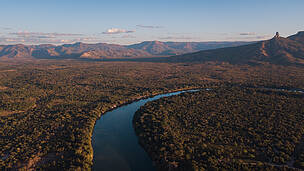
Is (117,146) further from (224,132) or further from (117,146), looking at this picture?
(224,132)

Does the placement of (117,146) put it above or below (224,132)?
below

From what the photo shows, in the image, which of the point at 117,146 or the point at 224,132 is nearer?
the point at 117,146

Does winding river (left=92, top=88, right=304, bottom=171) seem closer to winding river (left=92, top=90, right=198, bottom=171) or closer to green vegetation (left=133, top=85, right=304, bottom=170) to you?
winding river (left=92, top=90, right=198, bottom=171)

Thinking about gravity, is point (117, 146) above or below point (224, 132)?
below

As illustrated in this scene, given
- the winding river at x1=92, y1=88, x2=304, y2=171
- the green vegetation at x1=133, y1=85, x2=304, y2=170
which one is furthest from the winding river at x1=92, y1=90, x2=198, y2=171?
the green vegetation at x1=133, y1=85, x2=304, y2=170

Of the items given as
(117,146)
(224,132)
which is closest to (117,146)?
(117,146)

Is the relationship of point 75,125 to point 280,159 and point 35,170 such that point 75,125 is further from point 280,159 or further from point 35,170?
point 280,159

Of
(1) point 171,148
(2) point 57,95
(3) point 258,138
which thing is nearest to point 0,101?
(2) point 57,95
